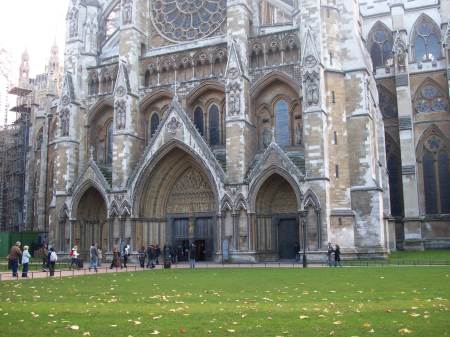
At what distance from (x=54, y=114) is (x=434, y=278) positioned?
146ft

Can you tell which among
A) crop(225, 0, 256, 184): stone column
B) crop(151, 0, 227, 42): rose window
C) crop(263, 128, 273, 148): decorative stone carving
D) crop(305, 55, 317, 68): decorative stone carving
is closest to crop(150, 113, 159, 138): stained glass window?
crop(151, 0, 227, 42): rose window

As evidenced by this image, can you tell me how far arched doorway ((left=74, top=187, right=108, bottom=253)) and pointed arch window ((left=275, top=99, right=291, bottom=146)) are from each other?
47.6 ft

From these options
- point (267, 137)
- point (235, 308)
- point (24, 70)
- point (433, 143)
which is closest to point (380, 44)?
point (433, 143)

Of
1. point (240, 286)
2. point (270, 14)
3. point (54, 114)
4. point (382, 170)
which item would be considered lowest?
point (240, 286)

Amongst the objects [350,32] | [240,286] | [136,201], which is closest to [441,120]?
[350,32]

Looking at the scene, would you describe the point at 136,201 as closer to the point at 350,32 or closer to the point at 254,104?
the point at 254,104

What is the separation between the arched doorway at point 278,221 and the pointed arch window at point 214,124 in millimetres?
5951

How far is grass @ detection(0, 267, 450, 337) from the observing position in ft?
32.2

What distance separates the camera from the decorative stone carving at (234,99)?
3525 cm

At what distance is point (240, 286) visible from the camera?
60.5 feet

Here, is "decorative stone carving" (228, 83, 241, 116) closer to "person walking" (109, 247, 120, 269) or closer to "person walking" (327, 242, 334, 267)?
"person walking" (327, 242, 334, 267)

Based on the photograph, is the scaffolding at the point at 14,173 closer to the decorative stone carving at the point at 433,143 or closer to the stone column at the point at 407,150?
the stone column at the point at 407,150

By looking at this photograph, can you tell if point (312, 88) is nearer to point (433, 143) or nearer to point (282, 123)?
point (282, 123)

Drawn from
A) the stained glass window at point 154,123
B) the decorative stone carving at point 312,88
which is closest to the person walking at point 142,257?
the stained glass window at point 154,123
